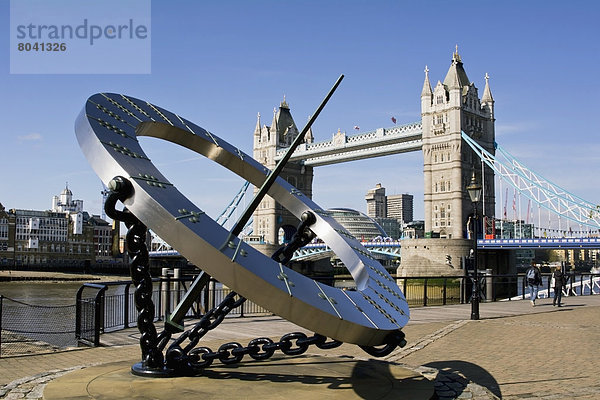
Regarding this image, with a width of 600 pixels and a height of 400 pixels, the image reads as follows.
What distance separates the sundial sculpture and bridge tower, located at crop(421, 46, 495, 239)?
4494 centimetres

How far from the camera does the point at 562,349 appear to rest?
821 centimetres

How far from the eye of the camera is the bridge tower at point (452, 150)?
168 feet

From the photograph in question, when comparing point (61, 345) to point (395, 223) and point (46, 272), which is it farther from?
point (395, 223)

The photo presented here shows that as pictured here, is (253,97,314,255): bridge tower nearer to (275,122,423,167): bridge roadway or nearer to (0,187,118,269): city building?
(275,122,423,167): bridge roadway

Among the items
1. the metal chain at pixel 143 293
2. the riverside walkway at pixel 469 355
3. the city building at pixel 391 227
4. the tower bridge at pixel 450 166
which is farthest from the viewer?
the city building at pixel 391 227

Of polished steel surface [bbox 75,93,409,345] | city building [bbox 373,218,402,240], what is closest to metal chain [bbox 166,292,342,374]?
polished steel surface [bbox 75,93,409,345]

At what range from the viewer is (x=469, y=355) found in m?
7.77

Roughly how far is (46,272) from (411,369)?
2642 inches

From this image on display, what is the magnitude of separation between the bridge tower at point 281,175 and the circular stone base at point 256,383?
6204 centimetres

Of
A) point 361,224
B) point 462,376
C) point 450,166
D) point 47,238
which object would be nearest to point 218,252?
point 462,376

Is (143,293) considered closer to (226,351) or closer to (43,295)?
(226,351)

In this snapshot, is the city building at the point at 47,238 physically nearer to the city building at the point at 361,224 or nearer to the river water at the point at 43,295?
the city building at the point at 361,224

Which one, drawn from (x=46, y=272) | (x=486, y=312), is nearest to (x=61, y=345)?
(x=486, y=312)

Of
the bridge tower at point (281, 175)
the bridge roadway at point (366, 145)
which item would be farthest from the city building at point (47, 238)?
the bridge roadway at point (366, 145)
